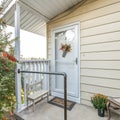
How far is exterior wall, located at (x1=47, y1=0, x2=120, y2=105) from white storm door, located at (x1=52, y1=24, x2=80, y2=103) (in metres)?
0.14

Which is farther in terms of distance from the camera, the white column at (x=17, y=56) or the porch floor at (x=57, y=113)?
the white column at (x=17, y=56)

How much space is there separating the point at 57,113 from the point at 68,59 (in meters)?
1.35

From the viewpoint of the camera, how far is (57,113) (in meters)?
2.60

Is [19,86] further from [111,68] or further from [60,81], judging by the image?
[111,68]

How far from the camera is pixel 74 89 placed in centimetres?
325

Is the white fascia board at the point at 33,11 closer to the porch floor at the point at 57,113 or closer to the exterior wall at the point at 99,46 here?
the exterior wall at the point at 99,46

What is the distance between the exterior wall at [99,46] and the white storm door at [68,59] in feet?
0.46

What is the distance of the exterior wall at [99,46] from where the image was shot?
2.58 meters

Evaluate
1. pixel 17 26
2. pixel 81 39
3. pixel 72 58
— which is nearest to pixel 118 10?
pixel 81 39

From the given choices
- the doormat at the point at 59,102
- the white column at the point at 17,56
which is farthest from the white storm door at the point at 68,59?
the white column at the point at 17,56

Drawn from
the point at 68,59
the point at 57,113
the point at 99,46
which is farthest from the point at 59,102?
the point at 99,46

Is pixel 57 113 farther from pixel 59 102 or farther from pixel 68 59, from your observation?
pixel 68 59

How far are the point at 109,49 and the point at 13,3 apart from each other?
2.07 m

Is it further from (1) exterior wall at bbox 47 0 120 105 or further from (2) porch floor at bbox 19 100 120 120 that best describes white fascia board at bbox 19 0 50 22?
(2) porch floor at bbox 19 100 120 120
